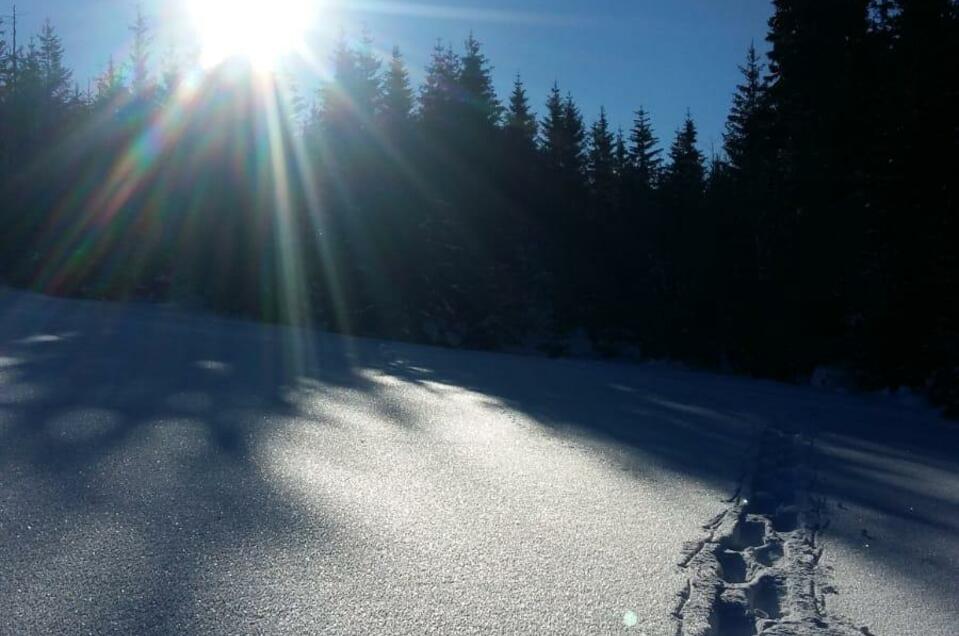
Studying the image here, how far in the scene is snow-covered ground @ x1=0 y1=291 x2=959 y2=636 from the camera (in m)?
3.92

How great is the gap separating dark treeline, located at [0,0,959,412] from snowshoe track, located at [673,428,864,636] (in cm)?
1175

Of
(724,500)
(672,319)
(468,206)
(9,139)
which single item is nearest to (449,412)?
(724,500)

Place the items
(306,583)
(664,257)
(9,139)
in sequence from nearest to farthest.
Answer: (306,583), (664,257), (9,139)

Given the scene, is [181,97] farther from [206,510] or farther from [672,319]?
[206,510]

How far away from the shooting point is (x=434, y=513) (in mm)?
5352

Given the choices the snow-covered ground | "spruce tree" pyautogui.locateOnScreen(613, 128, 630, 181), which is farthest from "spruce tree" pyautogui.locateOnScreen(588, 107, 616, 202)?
the snow-covered ground

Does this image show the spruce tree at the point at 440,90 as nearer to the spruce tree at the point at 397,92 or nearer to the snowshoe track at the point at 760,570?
the spruce tree at the point at 397,92

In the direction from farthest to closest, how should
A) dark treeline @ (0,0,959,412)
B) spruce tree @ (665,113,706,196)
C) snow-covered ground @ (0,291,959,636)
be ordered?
spruce tree @ (665,113,706,196)
dark treeline @ (0,0,959,412)
snow-covered ground @ (0,291,959,636)

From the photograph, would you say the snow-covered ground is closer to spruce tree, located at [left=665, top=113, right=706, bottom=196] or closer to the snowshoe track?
the snowshoe track

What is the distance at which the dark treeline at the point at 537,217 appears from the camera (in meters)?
18.8

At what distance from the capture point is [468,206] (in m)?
27.4

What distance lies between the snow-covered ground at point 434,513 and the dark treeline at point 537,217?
10190mm

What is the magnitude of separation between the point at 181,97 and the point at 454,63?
10.7 m

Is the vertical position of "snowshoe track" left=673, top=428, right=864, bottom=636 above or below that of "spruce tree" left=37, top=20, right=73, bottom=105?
below
